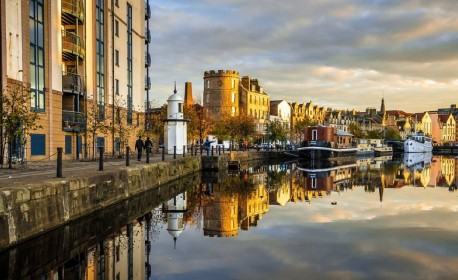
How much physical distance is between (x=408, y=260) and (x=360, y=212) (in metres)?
7.93

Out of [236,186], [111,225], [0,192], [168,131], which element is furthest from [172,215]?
[168,131]

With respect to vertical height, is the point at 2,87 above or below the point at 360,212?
above

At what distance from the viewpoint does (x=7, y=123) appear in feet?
61.9

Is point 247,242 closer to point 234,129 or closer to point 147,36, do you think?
point 147,36

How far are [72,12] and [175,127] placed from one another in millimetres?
12817

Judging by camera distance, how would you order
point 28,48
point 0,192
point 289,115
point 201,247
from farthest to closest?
point 289,115
point 28,48
point 201,247
point 0,192

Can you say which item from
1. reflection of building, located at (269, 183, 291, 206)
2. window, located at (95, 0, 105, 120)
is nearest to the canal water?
reflection of building, located at (269, 183, 291, 206)

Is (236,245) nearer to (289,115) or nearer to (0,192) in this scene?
Answer: (0,192)

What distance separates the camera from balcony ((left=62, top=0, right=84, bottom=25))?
30.8m

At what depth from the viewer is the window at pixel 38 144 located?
86.8 feet

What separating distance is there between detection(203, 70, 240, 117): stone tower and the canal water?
60536 mm

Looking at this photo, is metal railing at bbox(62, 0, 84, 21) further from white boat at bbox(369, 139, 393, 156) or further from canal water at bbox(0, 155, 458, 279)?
white boat at bbox(369, 139, 393, 156)

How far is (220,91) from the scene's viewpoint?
8231 centimetres

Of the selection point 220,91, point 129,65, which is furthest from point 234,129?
point 129,65
